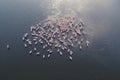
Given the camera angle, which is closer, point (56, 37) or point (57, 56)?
point (57, 56)

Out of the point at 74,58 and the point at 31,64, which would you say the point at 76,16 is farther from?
the point at 31,64

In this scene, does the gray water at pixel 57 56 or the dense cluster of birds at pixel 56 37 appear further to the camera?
the dense cluster of birds at pixel 56 37

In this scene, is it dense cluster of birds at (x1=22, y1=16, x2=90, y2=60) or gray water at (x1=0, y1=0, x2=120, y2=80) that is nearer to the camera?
gray water at (x1=0, y1=0, x2=120, y2=80)

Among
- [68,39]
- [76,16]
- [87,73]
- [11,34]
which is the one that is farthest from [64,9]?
[87,73]

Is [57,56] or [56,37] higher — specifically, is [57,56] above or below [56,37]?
below
